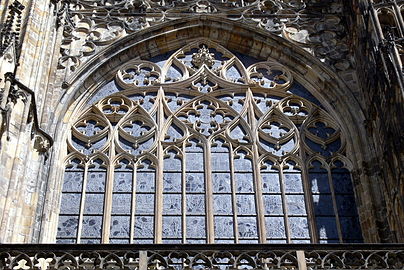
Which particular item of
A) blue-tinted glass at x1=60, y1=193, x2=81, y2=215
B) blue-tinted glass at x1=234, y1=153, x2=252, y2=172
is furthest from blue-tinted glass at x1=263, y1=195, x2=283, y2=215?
blue-tinted glass at x1=60, y1=193, x2=81, y2=215

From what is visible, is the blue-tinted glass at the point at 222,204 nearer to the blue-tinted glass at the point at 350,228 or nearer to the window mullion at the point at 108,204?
the window mullion at the point at 108,204

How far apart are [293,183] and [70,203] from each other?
3.71m

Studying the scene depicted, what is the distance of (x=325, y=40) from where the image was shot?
16.8 metres

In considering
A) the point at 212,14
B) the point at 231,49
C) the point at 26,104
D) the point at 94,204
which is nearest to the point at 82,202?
the point at 94,204

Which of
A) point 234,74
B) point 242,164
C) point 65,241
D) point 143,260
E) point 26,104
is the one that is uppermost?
point 234,74

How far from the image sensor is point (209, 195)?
14227 mm

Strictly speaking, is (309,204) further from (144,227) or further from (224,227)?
(144,227)

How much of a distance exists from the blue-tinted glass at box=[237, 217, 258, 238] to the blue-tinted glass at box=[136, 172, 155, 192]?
160 cm

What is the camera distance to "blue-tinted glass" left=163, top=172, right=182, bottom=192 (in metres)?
14.4

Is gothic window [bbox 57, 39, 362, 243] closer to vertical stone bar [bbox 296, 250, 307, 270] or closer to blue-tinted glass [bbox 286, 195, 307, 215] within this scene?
blue-tinted glass [bbox 286, 195, 307, 215]

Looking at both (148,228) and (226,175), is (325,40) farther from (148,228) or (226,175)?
(148,228)

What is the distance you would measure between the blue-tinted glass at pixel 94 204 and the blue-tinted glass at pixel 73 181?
0.87 ft

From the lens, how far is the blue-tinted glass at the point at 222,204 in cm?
1409

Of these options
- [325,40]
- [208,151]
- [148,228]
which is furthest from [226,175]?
[325,40]
